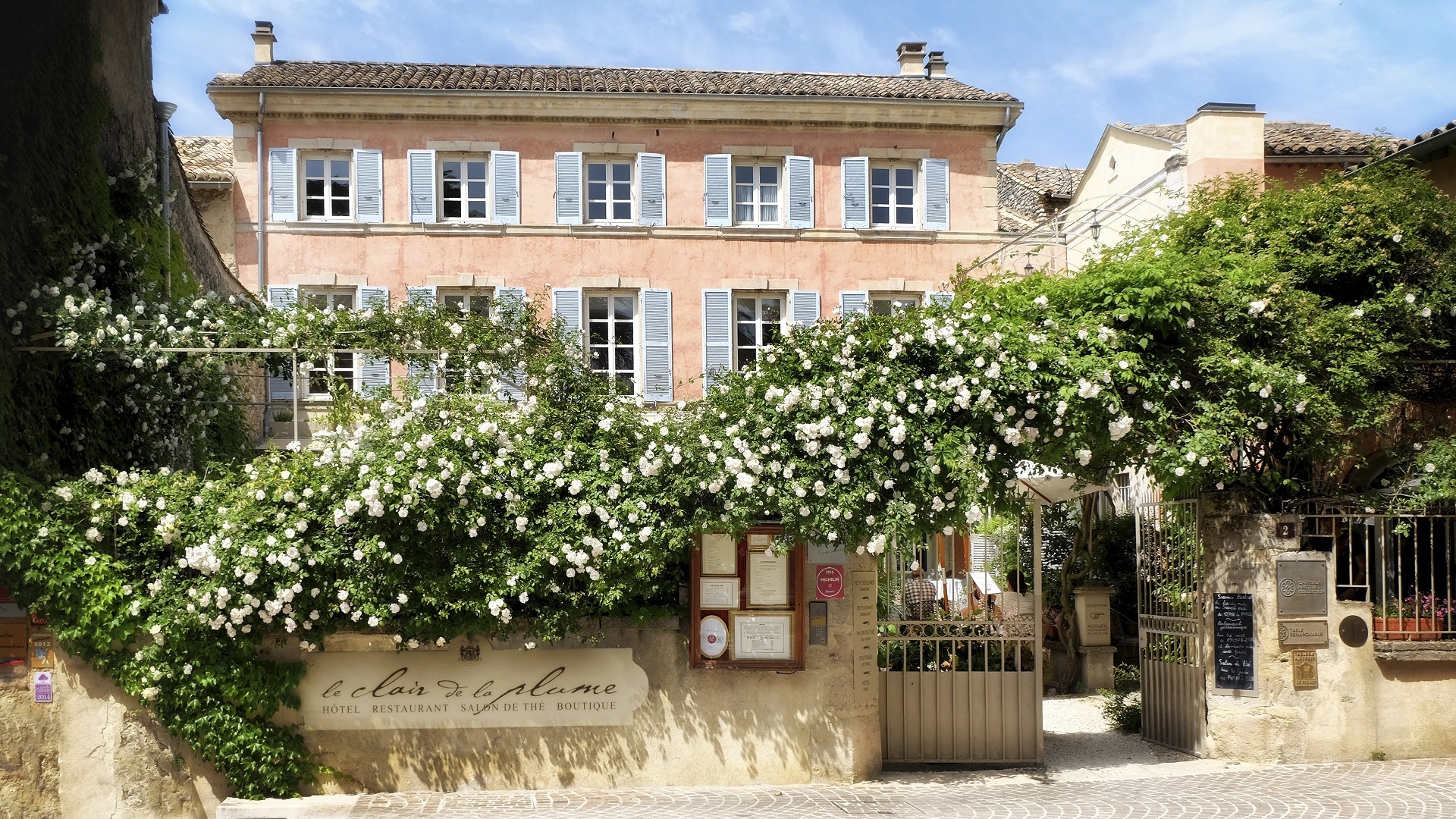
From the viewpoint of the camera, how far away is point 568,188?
22.7m

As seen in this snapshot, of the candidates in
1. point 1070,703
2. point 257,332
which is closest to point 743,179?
point 1070,703

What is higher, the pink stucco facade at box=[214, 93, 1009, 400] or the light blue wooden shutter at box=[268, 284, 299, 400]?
the pink stucco facade at box=[214, 93, 1009, 400]

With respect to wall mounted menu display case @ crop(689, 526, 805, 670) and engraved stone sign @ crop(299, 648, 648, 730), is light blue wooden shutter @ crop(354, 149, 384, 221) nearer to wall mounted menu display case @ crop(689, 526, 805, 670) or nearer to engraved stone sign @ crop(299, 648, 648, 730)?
engraved stone sign @ crop(299, 648, 648, 730)

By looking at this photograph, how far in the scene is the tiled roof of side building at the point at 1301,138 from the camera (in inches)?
705

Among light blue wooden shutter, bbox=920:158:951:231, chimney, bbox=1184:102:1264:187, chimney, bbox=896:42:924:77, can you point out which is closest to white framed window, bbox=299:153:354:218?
light blue wooden shutter, bbox=920:158:951:231

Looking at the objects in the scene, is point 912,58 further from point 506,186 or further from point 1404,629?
point 1404,629

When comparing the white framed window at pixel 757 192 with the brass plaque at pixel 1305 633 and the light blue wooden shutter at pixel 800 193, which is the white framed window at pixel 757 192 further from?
the brass plaque at pixel 1305 633

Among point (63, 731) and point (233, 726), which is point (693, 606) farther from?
point (63, 731)

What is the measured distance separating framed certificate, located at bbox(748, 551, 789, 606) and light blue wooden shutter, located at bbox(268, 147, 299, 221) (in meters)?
15.1

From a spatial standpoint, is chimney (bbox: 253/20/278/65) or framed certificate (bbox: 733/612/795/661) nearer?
framed certificate (bbox: 733/612/795/661)

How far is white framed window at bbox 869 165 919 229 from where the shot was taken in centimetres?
2361

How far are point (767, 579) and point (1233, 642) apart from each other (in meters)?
3.97

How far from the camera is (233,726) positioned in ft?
30.6

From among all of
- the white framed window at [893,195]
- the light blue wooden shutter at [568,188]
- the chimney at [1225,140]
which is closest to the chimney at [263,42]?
the light blue wooden shutter at [568,188]
